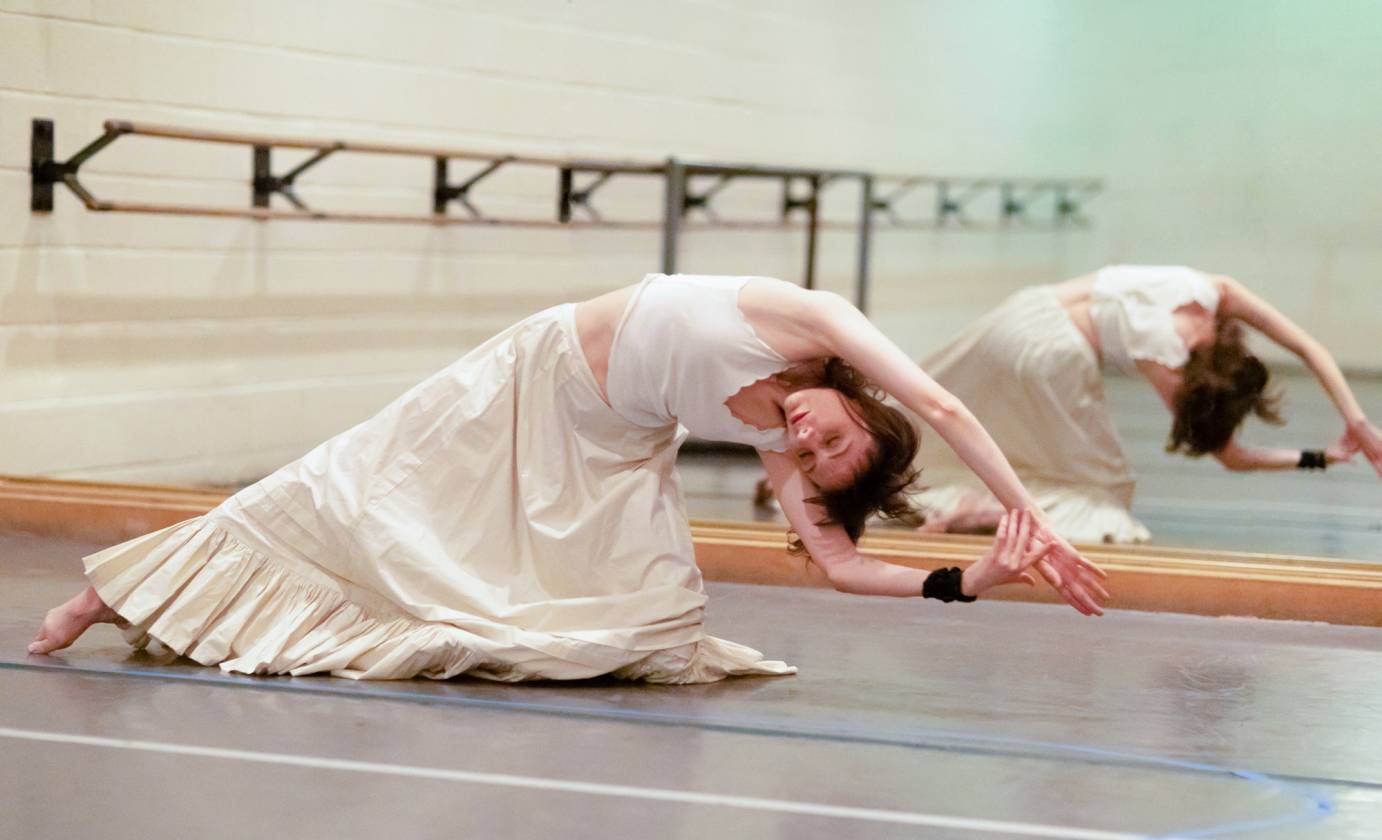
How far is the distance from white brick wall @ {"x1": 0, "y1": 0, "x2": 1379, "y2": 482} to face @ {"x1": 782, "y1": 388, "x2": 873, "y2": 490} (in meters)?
2.42

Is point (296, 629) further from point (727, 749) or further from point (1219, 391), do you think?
point (1219, 391)

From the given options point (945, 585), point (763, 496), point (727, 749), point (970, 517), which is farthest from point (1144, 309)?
point (727, 749)

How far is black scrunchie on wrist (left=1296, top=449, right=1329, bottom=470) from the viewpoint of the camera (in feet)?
13.4

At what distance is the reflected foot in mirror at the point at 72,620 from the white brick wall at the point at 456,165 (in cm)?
166

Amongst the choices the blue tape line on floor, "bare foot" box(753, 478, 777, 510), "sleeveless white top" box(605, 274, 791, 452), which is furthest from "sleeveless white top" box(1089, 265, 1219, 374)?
the blue tape line on floor

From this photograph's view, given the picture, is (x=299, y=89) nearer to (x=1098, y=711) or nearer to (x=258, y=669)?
(x=258, y=669)

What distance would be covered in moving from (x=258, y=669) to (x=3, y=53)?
2.15 meters

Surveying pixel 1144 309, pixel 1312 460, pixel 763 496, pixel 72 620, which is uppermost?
pixel 1144 309

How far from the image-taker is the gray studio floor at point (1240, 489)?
4246 mm

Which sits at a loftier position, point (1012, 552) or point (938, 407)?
point (938, 407)

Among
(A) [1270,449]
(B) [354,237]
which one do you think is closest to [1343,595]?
(A) [1270,449]

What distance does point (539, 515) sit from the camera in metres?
2.58

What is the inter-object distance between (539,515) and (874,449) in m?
0.53

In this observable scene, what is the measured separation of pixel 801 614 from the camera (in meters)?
3.30
